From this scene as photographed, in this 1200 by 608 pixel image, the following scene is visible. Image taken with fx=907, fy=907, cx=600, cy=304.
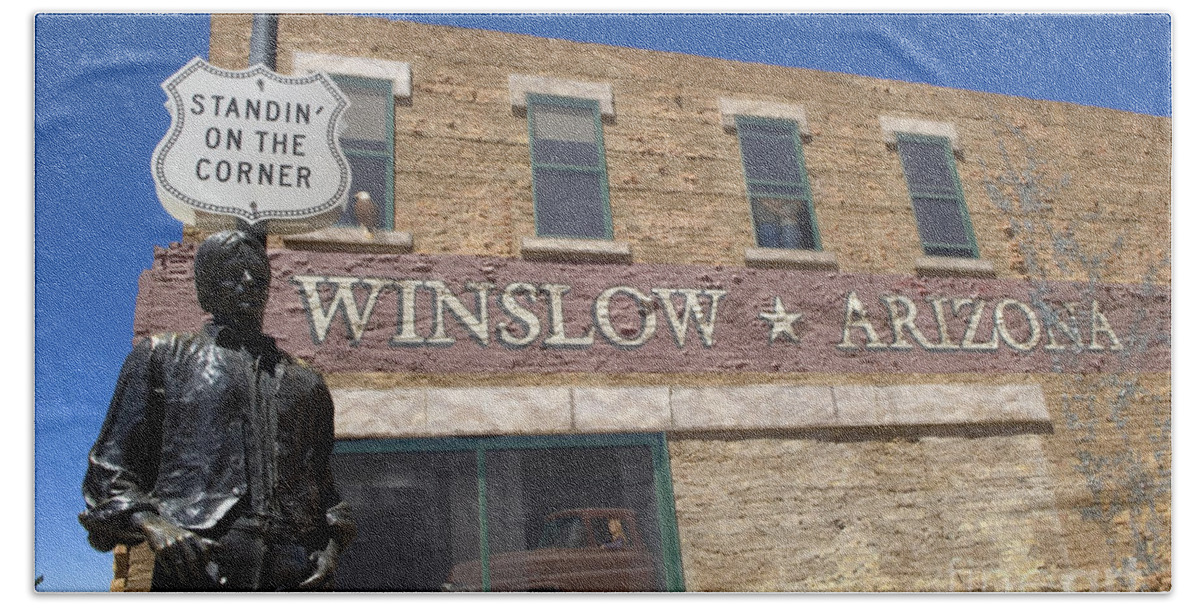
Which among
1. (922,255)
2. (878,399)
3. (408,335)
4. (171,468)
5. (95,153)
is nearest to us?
(171,468)

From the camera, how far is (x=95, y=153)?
18.0 feet

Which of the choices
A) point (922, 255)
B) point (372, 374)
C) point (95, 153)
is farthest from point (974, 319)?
point (95, 153)

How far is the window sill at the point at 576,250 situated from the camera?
248 inches

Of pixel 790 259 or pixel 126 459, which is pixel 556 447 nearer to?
pixel 790 259

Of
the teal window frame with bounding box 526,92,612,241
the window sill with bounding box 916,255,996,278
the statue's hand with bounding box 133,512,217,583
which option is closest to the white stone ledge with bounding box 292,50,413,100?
the teal window frame with bounding box 526,92,612,241

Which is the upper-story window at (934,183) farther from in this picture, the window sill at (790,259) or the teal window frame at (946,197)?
the window sill at (790,259)

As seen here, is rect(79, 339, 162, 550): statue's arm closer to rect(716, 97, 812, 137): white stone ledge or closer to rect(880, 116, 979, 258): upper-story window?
rect(716, 97, 812, 137): white stone ledge

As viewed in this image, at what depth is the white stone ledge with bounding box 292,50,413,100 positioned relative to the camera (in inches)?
235

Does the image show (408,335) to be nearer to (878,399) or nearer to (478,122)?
(478,122)

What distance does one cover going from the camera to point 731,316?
646 cm

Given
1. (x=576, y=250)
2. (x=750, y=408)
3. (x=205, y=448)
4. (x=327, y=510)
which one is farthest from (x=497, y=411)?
(x=205, y=448)

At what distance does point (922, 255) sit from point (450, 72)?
150 inches

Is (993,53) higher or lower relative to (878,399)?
higher

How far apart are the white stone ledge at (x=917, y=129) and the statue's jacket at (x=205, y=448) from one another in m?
5.04
